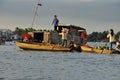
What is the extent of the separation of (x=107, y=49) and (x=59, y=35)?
7271mm

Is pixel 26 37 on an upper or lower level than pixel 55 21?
lower

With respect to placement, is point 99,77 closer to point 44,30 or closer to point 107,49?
point 107,49

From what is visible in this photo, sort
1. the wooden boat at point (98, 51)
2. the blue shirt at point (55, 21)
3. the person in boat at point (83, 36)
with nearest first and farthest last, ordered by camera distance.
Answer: the wooden boat at point (98, 51) < the blue shirt at point (55, 21) < the person in boat at point (83, 36)

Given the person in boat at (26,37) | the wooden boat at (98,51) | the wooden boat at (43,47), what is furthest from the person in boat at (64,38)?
the person in boat at (26,37)

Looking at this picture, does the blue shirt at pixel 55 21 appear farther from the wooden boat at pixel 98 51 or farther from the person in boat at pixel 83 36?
the person in boat at pixel 83 36

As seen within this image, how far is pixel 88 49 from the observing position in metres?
48.0

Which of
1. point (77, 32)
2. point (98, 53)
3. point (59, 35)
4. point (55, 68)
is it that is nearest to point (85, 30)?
point (77, 32)

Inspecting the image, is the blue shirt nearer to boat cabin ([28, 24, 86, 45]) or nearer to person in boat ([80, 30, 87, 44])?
boat cabin ([28, 24, 86, 45])

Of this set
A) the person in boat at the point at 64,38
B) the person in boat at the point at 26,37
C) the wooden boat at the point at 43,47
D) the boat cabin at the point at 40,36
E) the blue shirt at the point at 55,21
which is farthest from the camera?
the boat cabin at the point at 40,36

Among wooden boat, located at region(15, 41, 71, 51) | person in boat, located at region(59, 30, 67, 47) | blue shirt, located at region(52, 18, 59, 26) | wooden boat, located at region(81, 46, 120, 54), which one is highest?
blue shirt, located at region(52, 18, 59, 26)

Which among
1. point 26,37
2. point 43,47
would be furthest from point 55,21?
point 43,47

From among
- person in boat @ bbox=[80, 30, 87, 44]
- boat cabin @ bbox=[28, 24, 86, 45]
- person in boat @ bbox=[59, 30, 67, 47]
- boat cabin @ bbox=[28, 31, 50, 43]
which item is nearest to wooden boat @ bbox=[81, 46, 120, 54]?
person in boat @ bbox=[59, 30, 67, 47]

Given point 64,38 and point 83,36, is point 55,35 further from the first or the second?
point 83,36

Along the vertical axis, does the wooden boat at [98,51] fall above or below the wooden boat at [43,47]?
below
